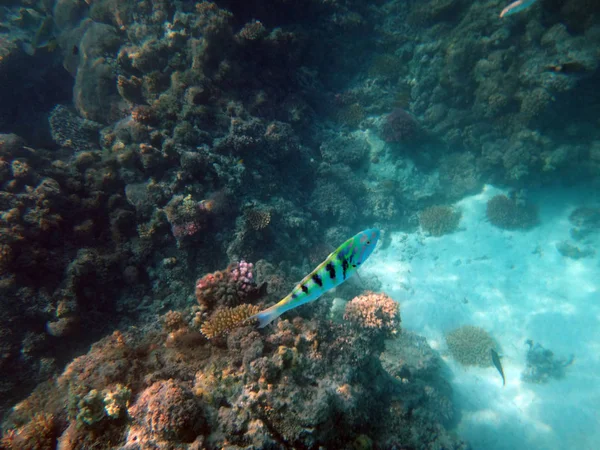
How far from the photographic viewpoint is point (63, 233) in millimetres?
5855

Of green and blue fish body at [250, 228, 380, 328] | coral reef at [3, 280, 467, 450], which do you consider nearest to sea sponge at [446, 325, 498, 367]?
coral reef at [3, 280, 467, 450]

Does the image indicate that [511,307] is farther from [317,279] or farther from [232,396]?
[317,279]

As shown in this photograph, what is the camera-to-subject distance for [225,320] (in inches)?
149

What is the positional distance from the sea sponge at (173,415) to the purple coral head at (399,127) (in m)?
10.9

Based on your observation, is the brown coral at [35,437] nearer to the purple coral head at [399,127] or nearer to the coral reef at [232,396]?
the coral reef at [232,396]

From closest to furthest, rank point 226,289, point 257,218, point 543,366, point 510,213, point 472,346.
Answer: point 226,289, point 257,218, point 543,366, point 472,346, point 510,213

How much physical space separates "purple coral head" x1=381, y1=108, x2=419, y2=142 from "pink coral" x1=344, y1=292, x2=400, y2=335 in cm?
709

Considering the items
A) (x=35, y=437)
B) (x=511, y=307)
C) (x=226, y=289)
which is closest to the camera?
(x=35, y=437)

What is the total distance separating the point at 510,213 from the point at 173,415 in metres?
13.5

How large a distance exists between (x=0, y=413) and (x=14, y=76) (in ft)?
43.5

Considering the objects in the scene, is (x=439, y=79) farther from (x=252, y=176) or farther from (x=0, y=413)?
(x=0, y=413)

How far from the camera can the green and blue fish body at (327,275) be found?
183 centimetres

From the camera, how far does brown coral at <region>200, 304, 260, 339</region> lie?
371cm

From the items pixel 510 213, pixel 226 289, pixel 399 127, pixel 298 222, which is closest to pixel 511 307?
pixel 510 213
